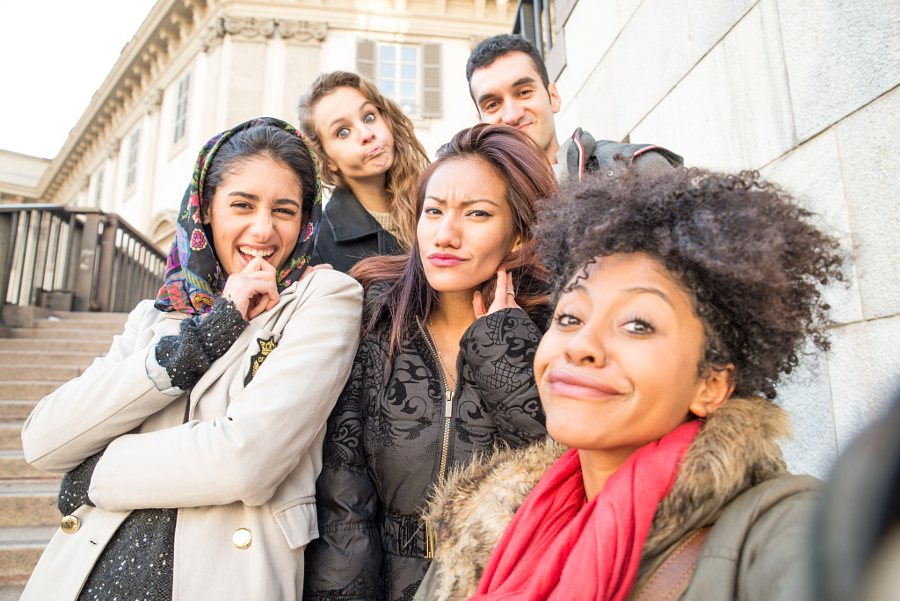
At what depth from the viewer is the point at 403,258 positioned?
2.52 m

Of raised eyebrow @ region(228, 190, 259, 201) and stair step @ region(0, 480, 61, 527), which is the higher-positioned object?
raised eyebrow @ region(228, 190, 259, 201)

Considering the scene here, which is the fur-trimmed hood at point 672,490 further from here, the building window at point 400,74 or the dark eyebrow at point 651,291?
the building window at point 400,74

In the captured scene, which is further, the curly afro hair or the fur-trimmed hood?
the curly afro hair

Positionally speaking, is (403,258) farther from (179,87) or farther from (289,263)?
(179,87)

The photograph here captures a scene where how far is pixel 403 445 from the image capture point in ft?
6.24

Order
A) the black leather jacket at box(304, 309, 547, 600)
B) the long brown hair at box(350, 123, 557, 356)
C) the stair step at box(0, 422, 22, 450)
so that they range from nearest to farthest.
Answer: the black leather jacket at box(304, 309, 547, 600) < the long brown hair at box(350, 123, 557, 356) < the stair step at box(0, 422, 22, 450)

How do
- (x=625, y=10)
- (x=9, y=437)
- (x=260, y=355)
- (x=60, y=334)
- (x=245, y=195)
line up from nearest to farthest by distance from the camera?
1. (x=260, y=355)
2. (x=245, y=195)
3. (x=625, y=10)
4. (x=9, y=437)
5. (x=60, y=334)

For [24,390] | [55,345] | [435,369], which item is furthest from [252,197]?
[55,345]

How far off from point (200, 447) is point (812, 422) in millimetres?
2436

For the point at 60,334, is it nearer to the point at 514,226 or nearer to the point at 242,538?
the point at 242,538

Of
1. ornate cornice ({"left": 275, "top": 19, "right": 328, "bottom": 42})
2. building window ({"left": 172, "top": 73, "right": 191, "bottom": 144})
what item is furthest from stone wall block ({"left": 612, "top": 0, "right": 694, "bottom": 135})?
building window ({"left": 172, "top": 73, "right": 191, "bottom": 144})

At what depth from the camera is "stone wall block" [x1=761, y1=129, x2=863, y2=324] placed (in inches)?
87.8

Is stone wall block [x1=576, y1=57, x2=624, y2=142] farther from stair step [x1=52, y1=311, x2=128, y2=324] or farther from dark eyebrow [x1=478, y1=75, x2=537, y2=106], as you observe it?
stair step [x1=52, y1=311, x2=128, y2=324]

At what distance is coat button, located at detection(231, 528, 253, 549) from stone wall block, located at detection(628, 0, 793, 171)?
8.69 ft
